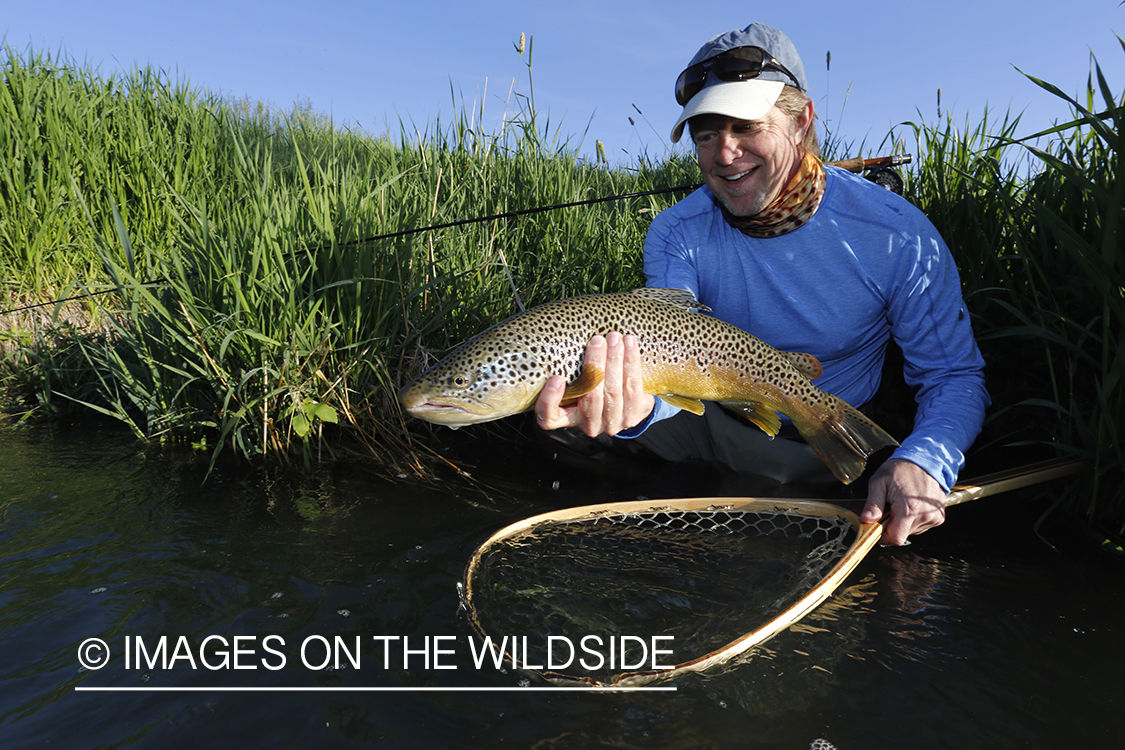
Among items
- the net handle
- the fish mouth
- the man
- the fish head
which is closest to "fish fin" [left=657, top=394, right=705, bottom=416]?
the man

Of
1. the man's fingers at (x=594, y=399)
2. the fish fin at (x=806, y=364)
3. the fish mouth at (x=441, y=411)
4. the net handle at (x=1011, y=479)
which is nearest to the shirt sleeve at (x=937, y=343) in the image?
the net handle at (x=1011, y=479)

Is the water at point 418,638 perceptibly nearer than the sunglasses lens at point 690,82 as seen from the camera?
A: Yes

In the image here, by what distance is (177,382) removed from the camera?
399cm

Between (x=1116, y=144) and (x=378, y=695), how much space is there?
3.26 meters

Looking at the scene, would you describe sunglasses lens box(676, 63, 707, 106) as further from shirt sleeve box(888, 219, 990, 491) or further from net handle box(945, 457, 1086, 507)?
net handle box(945, 457, 1086, 507)

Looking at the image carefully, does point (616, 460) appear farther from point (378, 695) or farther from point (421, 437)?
point (378, 695)

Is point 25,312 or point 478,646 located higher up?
point 25,312

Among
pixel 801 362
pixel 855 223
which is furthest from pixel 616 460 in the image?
pixel 855 223

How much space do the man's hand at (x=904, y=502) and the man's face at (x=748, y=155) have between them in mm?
1342

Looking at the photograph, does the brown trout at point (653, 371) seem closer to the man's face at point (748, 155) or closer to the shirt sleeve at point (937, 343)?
the shirt sleeve at point (937, 343)

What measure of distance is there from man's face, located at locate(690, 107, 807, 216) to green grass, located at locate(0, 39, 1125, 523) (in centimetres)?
81

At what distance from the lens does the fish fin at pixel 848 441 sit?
276 cm

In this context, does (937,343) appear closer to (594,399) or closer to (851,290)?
(851,290)

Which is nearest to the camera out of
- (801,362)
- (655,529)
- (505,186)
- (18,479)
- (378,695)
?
(378,695)
